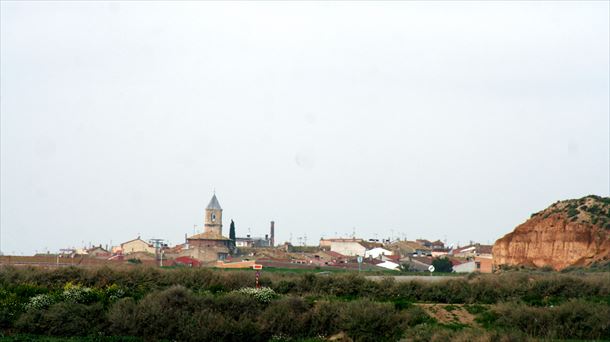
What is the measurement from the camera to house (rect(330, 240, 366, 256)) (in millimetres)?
149750

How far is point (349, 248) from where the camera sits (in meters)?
151

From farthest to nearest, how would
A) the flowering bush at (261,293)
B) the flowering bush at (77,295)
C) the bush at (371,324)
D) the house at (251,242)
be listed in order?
the house at (251,242)
the flowering bush at (261,293)
the flowering bush at (77,295)
the bush at (371,324)

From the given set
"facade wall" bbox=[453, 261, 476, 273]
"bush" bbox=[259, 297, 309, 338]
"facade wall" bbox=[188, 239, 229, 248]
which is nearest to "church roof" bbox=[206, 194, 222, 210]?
"facade wall" bbox=[188, 239, 229, 248]

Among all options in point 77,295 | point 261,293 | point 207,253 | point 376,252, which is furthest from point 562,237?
point 376,252

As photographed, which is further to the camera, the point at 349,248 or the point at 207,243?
the point at 349,248

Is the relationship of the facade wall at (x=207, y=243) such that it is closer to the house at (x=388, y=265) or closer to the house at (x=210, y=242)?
the house at (x=210, y=242)

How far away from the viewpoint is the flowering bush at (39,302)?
1377 inches

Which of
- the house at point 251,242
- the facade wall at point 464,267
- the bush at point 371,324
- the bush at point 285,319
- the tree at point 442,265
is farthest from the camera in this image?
the house at point 251,242

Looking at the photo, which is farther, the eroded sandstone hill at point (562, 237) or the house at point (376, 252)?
the house at point (376, 252)

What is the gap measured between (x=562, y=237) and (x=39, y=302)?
4410cm

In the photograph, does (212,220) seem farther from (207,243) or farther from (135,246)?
(207,243)

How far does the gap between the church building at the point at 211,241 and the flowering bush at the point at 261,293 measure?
82.2 metres

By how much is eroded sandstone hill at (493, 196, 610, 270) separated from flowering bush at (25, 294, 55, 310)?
138 feet

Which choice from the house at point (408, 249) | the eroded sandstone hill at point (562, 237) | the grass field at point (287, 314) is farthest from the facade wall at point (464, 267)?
the grass field at point (287, 314)
